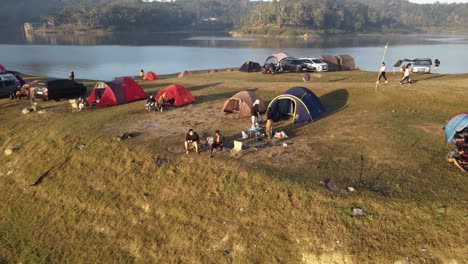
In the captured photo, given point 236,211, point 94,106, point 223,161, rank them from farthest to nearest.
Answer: point 94,106 → point 223,161 → point 236,211

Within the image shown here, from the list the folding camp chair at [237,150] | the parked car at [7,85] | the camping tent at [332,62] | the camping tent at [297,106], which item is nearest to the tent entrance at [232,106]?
the camping tent at [297,106]

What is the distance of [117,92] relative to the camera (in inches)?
1177

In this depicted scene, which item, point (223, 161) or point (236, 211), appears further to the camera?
point (223, 161)

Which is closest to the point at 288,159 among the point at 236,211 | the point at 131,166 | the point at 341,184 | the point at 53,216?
the point at 341,184

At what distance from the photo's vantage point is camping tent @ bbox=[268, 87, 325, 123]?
23.0 m

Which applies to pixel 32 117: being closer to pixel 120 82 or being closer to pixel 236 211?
pixel 120 82

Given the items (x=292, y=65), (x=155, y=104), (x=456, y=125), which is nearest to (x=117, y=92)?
(x=155, y=104)

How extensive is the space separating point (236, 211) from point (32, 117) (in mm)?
20153

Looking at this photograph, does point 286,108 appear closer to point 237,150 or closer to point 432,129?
point 237,150

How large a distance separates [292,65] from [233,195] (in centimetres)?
3254

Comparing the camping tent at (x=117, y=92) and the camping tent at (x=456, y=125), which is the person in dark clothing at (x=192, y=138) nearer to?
the camping tent at (x=456, y=125)

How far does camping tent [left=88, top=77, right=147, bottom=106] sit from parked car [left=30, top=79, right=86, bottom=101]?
10.4ft

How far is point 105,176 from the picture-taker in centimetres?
1828

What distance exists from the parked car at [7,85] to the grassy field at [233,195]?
9.62 meters
